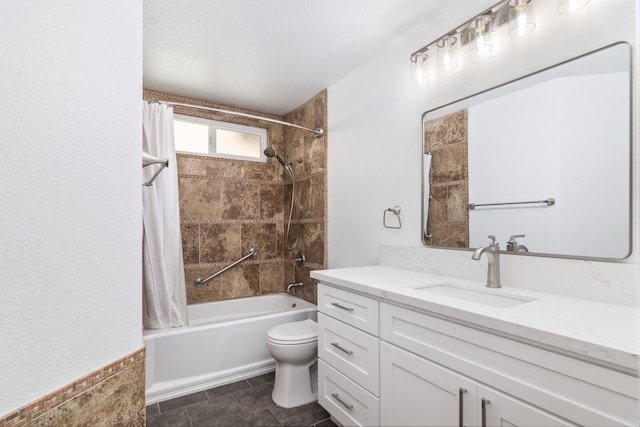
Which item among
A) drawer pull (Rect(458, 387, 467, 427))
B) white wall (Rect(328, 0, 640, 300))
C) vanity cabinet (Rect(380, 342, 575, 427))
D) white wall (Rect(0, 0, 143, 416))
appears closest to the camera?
white wall (Rect(0, 0, 143, 416))

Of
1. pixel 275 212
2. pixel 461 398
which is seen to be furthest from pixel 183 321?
pixel 461 398

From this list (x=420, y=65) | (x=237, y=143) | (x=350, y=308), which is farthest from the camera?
(x=237, y=143)

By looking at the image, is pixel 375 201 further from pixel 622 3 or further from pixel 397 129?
pixel 622 3

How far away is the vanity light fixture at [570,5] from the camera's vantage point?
1.25 meters

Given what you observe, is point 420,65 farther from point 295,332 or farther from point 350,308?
point 295,332

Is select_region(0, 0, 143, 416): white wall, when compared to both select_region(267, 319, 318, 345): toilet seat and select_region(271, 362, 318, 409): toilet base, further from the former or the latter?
select_region(271, 362, 318, 409): toilet base

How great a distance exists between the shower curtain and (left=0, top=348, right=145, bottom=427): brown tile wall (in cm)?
174

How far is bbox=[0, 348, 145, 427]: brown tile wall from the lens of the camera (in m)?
0.57

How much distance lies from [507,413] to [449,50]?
5.71ft

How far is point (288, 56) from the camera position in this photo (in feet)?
7.55

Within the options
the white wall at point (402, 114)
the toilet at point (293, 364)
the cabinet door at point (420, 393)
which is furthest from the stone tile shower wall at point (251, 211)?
the cabinet door at point (420, 393)

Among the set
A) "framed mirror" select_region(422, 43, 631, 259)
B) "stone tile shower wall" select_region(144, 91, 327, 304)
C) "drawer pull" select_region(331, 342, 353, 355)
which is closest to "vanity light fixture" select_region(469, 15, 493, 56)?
"framed mirror" select_region(422, 43, 631, 259)

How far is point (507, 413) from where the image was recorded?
945mm

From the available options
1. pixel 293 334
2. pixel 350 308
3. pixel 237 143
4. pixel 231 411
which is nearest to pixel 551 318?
pixel 350 308
